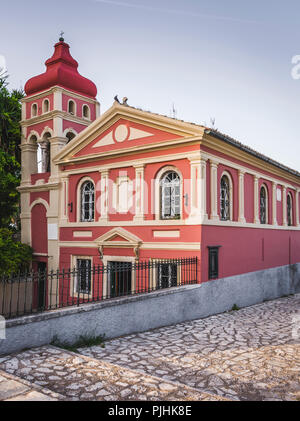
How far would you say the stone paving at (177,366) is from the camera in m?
5.07

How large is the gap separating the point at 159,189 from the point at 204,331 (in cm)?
495

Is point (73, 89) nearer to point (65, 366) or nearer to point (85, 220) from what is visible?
point (85, 220)

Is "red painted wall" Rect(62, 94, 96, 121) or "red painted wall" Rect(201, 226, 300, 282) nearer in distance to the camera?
"red painted wall" Rect(201, 226, 300, 282)

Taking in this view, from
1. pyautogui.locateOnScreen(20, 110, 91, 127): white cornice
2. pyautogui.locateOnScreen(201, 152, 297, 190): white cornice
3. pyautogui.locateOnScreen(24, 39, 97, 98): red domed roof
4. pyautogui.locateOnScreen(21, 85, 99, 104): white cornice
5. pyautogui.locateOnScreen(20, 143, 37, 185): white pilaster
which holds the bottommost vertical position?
pyautogui.locateOnScreen(201, 152, 297, 190): white cornice

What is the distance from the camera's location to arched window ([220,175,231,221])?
12.7 metres

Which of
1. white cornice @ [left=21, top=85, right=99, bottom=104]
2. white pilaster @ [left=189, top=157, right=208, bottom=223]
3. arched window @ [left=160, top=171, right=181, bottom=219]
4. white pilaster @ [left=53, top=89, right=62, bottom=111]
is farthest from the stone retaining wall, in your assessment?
white cornice @ [left=21, top=85, right=99, bottom=104]

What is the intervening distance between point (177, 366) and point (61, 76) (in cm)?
1329

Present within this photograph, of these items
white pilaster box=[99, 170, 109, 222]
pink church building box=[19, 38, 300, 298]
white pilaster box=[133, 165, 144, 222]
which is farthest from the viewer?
white pilaster box=[99, 170, 109, 222]

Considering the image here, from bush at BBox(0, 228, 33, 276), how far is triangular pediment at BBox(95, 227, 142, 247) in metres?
4.10

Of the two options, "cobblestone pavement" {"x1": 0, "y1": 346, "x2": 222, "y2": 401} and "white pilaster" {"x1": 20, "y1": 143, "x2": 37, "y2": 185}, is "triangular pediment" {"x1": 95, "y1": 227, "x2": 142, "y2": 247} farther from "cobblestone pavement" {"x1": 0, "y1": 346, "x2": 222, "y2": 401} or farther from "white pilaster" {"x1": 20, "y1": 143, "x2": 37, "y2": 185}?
"cobblestone pavement" {"x1": 0, "y1": 346, "x2": 222, "y2": 401}

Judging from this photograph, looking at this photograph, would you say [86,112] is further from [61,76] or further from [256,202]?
[256,202]

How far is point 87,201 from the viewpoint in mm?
14492

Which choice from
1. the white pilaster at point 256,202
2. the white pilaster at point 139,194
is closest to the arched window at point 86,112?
the white pilaster at point 139,194

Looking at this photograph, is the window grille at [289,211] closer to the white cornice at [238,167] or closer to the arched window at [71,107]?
the white cornice at [238,167]
